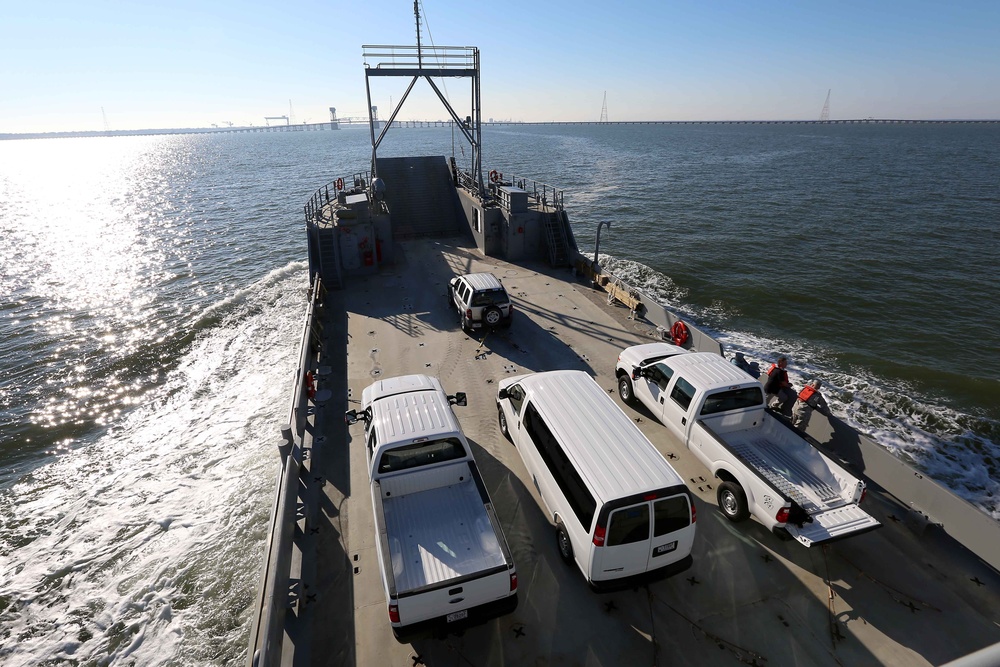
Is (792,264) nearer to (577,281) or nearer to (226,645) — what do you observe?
Result: (577,281)

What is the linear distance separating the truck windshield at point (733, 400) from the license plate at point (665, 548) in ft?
10.4

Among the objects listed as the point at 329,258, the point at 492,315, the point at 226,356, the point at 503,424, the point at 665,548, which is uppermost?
the point at 329,258

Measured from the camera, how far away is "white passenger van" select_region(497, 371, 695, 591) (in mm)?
6381

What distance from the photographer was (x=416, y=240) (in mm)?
25328

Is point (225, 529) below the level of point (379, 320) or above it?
below

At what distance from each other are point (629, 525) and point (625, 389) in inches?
218

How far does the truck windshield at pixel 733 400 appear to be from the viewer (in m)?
9.07

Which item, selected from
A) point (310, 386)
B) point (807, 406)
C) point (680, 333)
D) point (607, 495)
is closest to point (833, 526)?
point (807, 406)

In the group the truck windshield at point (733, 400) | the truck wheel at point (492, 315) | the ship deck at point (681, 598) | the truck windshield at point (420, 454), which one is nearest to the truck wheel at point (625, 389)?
the ship deck at point (681, 598)

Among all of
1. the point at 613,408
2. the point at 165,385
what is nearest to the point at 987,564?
the point at 613,408

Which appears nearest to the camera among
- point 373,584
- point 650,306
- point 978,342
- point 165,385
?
point 373,584

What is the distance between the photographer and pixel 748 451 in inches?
354

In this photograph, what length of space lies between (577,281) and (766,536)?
12.7m

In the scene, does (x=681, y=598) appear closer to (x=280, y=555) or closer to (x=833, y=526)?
(x=833, y=526)
